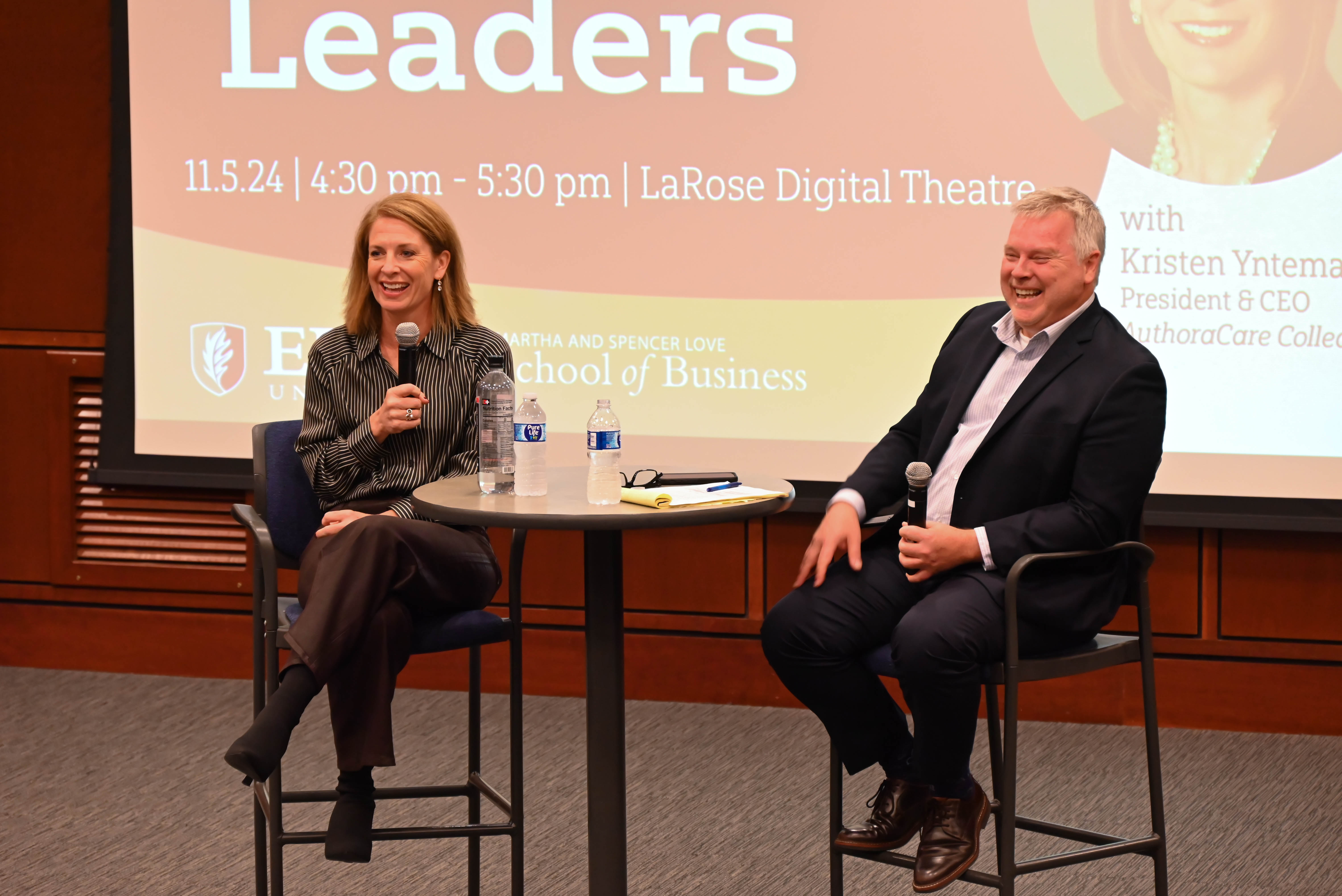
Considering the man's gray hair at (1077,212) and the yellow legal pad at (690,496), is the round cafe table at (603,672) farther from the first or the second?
the man's gray hair at (1077,212)

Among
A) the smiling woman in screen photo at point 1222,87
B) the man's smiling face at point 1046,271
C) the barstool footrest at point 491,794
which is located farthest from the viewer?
the smiling woman in screen photo at point 1222,87

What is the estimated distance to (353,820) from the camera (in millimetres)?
2367

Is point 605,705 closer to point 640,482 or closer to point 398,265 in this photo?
point 640,482

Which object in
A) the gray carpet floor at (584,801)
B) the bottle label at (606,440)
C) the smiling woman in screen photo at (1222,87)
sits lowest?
the gray carpet floor at (584,801)

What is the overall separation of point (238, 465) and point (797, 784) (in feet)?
6.62

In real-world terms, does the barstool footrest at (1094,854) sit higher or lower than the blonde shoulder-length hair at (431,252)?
lower

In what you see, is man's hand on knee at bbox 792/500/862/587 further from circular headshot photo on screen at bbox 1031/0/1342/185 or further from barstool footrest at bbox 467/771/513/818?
circular headshot photo on screen at bbox 1031/0/1342/185

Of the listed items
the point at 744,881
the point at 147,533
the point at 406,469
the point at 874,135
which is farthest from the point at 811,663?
the point at 147,533

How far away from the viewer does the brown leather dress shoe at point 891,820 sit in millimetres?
2400

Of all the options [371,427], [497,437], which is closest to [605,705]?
[497,437]

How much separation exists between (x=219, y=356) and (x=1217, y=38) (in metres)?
3.02

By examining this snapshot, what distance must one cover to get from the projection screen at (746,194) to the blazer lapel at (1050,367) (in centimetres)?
126

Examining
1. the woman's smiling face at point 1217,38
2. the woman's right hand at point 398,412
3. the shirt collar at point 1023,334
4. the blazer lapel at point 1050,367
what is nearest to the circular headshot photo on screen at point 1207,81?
the woman's smiling face at point 1217,38

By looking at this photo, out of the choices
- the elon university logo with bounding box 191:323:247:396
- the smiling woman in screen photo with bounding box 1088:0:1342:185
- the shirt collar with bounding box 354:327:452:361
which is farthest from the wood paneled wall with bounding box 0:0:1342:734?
the shirt collar with bounding box 354:327:452:361
